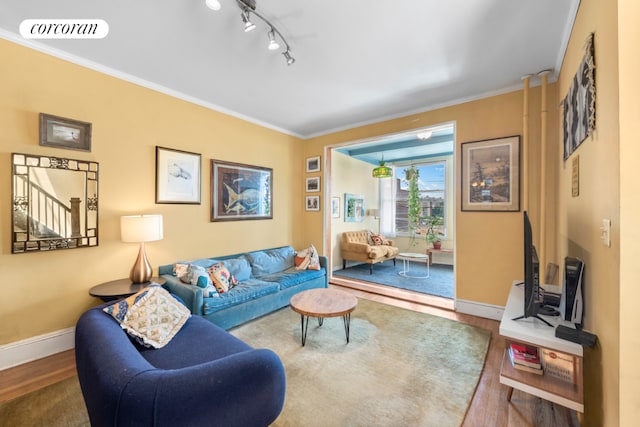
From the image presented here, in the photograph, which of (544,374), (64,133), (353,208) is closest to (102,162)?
(64,133)

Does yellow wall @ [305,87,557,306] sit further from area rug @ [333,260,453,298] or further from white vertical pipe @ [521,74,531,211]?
area rug @ [333,260,453,298]

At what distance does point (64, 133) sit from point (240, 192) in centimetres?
204

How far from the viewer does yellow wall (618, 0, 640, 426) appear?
102 centimetres

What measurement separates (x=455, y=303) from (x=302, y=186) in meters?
3.34

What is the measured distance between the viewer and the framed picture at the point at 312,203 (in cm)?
497

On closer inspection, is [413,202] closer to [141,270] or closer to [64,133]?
[141,270]

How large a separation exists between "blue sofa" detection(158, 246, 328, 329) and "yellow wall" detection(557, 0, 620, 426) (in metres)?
2.83

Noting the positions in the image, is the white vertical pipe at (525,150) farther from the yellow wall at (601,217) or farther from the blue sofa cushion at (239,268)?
the blue sofa cushion at (239,268)

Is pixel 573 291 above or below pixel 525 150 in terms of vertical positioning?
below

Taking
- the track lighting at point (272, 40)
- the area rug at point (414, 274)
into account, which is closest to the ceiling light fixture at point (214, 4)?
the track lighting at point (272, 40)

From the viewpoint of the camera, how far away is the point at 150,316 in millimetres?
1849

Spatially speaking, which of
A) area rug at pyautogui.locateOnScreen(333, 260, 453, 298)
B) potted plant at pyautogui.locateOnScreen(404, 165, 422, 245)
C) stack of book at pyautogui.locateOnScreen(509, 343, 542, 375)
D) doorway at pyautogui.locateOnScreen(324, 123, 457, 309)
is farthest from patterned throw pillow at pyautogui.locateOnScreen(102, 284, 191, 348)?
potted plant at pyautogui.locateOnScreen(404, 165, 422, 245)

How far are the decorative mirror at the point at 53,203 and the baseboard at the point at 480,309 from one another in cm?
444

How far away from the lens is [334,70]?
108 inches
